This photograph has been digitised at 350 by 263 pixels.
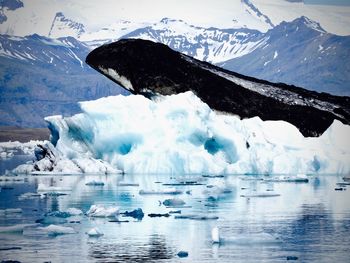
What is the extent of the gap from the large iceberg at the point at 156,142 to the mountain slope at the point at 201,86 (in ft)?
6.64

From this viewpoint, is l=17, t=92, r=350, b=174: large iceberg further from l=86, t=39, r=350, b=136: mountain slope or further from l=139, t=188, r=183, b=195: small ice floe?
l=139, t=188, r=183, b=195: small ice floe

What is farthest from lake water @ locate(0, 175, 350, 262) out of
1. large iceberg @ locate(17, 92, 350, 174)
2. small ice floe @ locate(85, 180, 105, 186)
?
large iceberg @ locate(17, 92, 350, 174)

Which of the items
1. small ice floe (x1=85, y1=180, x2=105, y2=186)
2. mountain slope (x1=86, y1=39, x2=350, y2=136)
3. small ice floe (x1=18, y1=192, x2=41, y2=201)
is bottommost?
small ice floe (x1=18, y1=192, x2=41, y2=201)

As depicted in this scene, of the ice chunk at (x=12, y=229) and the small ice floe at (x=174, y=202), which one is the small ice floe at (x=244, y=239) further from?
the small ice floe at (x=174, y=202)

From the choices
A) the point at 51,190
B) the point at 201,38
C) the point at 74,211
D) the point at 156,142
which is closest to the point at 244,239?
the point at 74,211

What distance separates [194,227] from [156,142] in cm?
1127

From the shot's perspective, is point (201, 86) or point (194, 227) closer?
point (194, 227)

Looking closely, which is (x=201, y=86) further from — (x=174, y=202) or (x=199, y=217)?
(x=199, y=217)

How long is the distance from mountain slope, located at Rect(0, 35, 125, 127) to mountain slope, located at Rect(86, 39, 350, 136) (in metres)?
108

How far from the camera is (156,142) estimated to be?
81.2 feet

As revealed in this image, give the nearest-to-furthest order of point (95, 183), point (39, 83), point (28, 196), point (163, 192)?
point (28, 196), point (163, 192), point (95, 183), point (39, 83)

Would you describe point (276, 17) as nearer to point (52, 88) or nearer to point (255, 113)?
point (52, 88)

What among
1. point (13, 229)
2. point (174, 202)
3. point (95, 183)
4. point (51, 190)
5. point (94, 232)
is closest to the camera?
point (94, 232)

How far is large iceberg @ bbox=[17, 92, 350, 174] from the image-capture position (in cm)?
2484
